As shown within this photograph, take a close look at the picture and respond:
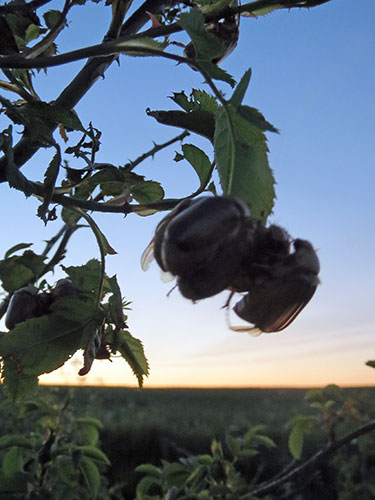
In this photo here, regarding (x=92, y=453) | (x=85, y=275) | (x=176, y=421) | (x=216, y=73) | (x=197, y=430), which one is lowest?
(x=197, y=430)

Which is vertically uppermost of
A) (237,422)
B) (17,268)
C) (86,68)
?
(86,68)

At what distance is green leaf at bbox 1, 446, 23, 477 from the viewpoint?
1902 mm

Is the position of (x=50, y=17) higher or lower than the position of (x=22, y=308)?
higher

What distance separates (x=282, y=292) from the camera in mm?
679

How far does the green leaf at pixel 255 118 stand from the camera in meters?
0.67

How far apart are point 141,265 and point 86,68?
329 millimetres

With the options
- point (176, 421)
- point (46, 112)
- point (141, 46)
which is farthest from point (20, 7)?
point (176, 421)

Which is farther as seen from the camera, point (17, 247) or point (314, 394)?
point (314, 394)

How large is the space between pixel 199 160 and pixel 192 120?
0.17 metres

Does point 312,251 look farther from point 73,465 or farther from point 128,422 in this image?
point 128,422

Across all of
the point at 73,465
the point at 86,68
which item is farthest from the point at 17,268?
the point at 73,465

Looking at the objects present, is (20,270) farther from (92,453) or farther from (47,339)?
(92,453)

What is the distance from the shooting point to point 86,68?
95 centimetres

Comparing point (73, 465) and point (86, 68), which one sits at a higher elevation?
point (86, 68)
